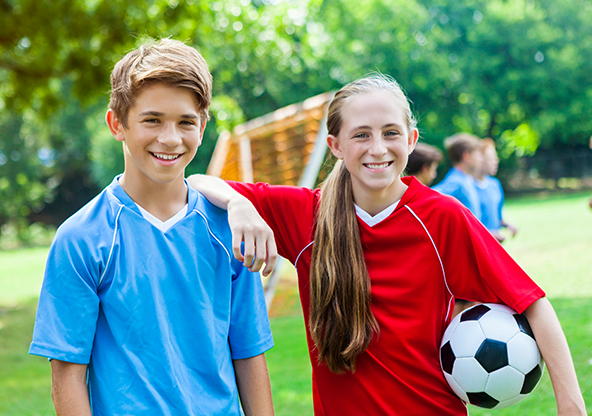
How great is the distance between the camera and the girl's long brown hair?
6.72 ft

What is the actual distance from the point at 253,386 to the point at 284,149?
701 centimetres

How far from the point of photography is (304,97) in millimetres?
33062

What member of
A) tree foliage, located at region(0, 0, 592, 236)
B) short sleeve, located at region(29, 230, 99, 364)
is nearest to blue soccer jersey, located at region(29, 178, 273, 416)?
short sleeve, located at region(29, 230, 99, 364)

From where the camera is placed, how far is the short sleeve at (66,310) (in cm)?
156

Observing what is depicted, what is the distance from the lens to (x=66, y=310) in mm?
1576

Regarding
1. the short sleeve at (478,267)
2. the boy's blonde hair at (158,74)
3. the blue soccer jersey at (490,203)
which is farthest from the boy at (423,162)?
the boy's blonde hair at (158,74)

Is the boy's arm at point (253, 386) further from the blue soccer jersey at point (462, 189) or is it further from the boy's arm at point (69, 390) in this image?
the blue soccer jersey at point (462, 189)

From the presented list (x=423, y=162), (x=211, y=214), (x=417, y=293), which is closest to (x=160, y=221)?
(x=211, y=214)

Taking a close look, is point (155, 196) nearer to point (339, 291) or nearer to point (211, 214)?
point (211, 214)

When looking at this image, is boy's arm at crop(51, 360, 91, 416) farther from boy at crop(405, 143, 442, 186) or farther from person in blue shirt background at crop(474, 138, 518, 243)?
person in blue shirt background at crop(474, 138, 518, 243)

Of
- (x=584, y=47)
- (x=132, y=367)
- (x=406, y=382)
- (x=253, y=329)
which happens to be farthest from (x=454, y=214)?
(x=584, y=47)

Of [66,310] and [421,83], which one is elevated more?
[421,83]

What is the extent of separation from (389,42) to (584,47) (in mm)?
11136

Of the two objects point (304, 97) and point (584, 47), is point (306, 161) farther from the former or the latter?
point (584, 47)
